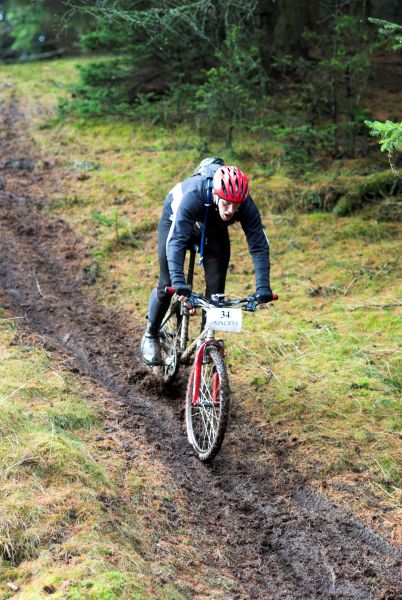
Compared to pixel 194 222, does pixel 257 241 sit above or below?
below

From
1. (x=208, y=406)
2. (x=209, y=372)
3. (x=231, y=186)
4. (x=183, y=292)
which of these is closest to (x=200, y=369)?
(x=209, y=372)

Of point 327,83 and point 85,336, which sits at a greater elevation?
point 327,83

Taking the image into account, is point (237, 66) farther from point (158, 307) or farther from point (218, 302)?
A: point (218, 302)

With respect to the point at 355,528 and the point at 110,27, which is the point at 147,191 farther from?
the point at 355,528

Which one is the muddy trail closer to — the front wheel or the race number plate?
the front wheel

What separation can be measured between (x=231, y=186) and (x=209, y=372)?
164cm

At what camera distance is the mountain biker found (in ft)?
18.1

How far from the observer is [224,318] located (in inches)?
217

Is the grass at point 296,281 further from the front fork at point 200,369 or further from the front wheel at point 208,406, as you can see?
the front fork at point 200,369

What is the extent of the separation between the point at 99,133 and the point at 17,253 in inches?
192

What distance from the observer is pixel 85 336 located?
26.1 feet

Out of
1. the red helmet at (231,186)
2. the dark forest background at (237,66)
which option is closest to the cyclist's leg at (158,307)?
the red helmet at (231,186)

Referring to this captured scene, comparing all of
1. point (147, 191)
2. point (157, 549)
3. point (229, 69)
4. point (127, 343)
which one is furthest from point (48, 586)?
point (229, 69)

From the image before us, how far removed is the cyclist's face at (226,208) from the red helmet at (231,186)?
0.28ft
